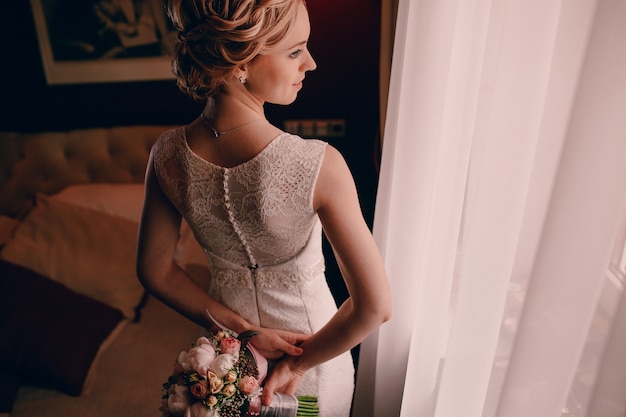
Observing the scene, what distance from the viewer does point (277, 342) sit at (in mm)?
1042

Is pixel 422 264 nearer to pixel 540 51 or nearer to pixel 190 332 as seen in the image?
pixel 540 51

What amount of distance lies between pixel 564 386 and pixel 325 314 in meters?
0.62

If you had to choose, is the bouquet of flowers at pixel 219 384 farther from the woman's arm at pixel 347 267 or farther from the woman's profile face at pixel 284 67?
the woman's profile face at pixel 284 67

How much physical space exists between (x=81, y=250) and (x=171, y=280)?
1301 mm

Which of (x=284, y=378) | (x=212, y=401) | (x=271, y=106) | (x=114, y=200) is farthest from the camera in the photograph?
(x=271, y=106)

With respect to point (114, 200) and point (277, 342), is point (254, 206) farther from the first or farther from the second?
point (114, 200)

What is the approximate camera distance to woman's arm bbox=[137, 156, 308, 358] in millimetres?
1007

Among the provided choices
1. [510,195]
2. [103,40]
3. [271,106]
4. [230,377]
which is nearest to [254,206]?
[230,377]

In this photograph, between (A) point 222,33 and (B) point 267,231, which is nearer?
(A) point 222,33

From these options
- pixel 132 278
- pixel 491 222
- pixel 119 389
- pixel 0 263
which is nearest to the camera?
pixel 491 222

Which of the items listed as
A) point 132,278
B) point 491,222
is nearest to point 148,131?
point 132,278

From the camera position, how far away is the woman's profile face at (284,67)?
786 millimetres

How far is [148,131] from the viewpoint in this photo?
8.54ft

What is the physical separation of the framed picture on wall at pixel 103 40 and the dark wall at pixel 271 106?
0.07 m
